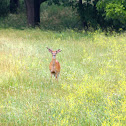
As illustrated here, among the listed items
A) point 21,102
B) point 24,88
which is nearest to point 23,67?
point 24,88

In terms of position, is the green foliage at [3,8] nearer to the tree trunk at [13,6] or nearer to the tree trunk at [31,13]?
the tree trunk at [13,6]

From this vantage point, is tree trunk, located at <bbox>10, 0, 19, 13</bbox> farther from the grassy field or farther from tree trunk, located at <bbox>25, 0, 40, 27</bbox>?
the grassy field

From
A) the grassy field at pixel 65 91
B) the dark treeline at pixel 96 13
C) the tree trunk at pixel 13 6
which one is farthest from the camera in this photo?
the tree trunk at pixel 13 6

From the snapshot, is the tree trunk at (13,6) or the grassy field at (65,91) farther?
the tree trunk at (13,6)

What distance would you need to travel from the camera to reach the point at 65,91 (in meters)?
7.02

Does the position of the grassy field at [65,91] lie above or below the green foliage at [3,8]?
below

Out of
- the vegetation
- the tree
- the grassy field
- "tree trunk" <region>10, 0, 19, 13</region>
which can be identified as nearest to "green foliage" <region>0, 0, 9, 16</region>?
"tree trunk" <region>10, 0, 19, 13</region>

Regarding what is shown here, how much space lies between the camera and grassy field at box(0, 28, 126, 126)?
5207 millimetres

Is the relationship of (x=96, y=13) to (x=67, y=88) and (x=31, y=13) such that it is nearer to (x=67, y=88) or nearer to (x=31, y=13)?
(x=31, y=13)

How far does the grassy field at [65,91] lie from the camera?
5207 mm

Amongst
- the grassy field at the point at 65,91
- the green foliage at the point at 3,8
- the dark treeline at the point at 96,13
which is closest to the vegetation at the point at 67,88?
the grassy field at the point at 65,91

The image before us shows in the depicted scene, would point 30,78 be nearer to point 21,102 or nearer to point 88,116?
point 21,102

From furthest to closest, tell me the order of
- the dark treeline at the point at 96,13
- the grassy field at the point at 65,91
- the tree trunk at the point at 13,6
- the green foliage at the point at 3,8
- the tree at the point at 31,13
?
the tree trunk at the point at 13,6 < the green foliage at the point at 3,8 < the tree at the point at 31,13 < the dark treeline at the point at 96,13 < the grassy field at the point at 65,91

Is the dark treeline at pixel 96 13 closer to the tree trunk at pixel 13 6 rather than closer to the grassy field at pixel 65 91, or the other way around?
the tree trunk at pixel 13 6
